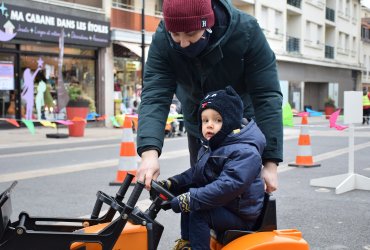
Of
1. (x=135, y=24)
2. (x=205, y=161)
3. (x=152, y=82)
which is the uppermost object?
(x=135, y=24)

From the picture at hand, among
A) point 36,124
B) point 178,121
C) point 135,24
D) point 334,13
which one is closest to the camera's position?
point 178,121

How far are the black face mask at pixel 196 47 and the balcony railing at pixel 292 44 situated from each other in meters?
34.1

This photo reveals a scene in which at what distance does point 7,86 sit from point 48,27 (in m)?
2.71

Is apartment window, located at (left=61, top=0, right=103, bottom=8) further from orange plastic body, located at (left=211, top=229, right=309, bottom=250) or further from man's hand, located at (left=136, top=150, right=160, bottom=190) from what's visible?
orange plastic body, located at (left=211, top=229, right=309, bottom=250)

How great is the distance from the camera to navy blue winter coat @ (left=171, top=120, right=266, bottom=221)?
2.42 meters

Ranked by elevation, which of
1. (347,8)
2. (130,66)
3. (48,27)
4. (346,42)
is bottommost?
(130,66)

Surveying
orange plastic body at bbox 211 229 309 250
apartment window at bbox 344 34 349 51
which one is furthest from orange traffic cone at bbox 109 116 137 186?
apartment window at bbox 344 34 349 51

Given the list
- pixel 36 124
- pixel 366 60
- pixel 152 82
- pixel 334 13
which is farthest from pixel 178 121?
pixel 366 60

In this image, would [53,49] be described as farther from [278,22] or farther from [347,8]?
[347,8]

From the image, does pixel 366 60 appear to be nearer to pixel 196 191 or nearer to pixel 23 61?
pixel 23 61

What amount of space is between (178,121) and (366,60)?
40868 millimetres

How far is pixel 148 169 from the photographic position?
2.50 m

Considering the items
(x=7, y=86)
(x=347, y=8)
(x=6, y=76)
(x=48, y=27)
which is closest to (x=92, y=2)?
(x=48, y=27)

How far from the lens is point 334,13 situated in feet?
145
